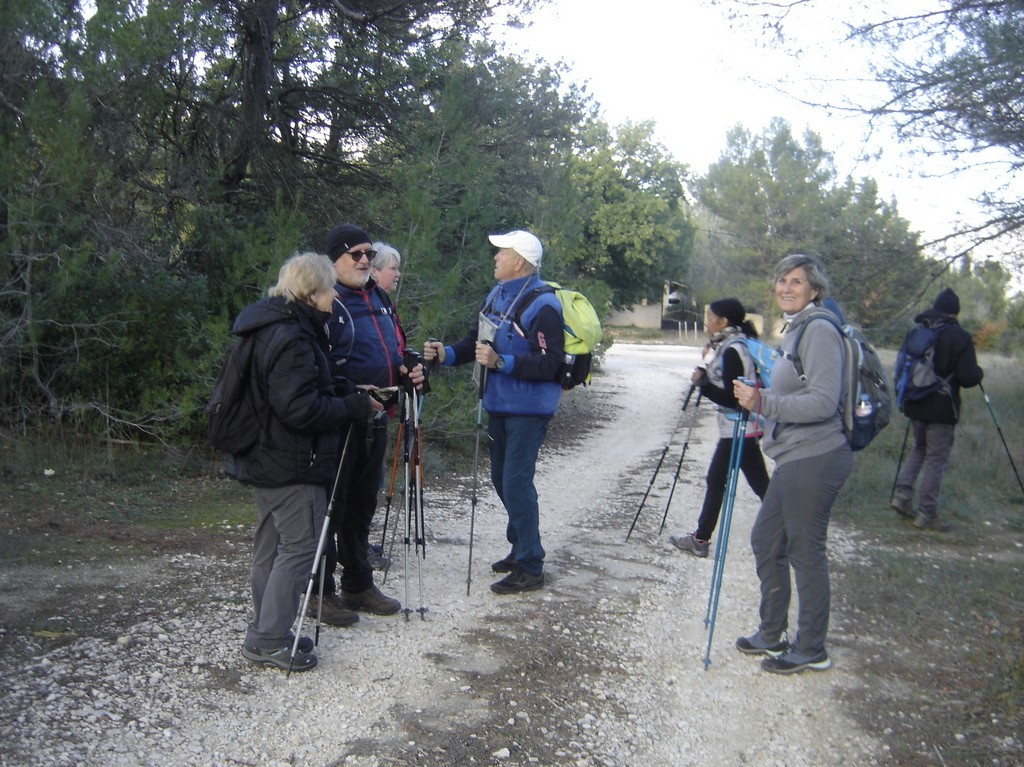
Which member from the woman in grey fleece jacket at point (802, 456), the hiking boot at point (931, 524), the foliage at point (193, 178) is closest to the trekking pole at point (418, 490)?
the woman in grey fleece jacket at point (802, 456)

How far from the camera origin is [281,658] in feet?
14.2

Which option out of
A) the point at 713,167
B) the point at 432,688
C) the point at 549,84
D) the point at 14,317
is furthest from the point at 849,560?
the point at 713,167

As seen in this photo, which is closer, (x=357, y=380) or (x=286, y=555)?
(x=286, y=555)

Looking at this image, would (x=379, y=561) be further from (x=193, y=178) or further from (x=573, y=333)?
(x=193, y=178)

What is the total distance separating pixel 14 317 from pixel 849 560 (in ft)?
22.1

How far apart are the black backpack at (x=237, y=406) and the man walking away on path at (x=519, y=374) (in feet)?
4.64

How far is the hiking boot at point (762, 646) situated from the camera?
489 centimetres

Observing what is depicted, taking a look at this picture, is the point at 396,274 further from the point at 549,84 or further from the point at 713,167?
the point at 713,167

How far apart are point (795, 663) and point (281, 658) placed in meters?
2.45

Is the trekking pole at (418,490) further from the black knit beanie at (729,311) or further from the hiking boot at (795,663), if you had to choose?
the black knit beanie at (729,311)

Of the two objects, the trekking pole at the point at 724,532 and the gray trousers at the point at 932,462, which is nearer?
the trekking pole at the point at 724,532

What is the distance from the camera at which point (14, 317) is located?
25.1ft

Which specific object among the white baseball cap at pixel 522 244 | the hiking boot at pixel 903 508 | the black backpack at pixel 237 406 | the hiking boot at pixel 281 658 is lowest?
the hiking boot at pixel 281 658

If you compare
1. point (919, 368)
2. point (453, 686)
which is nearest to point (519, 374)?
point (453, 686)
